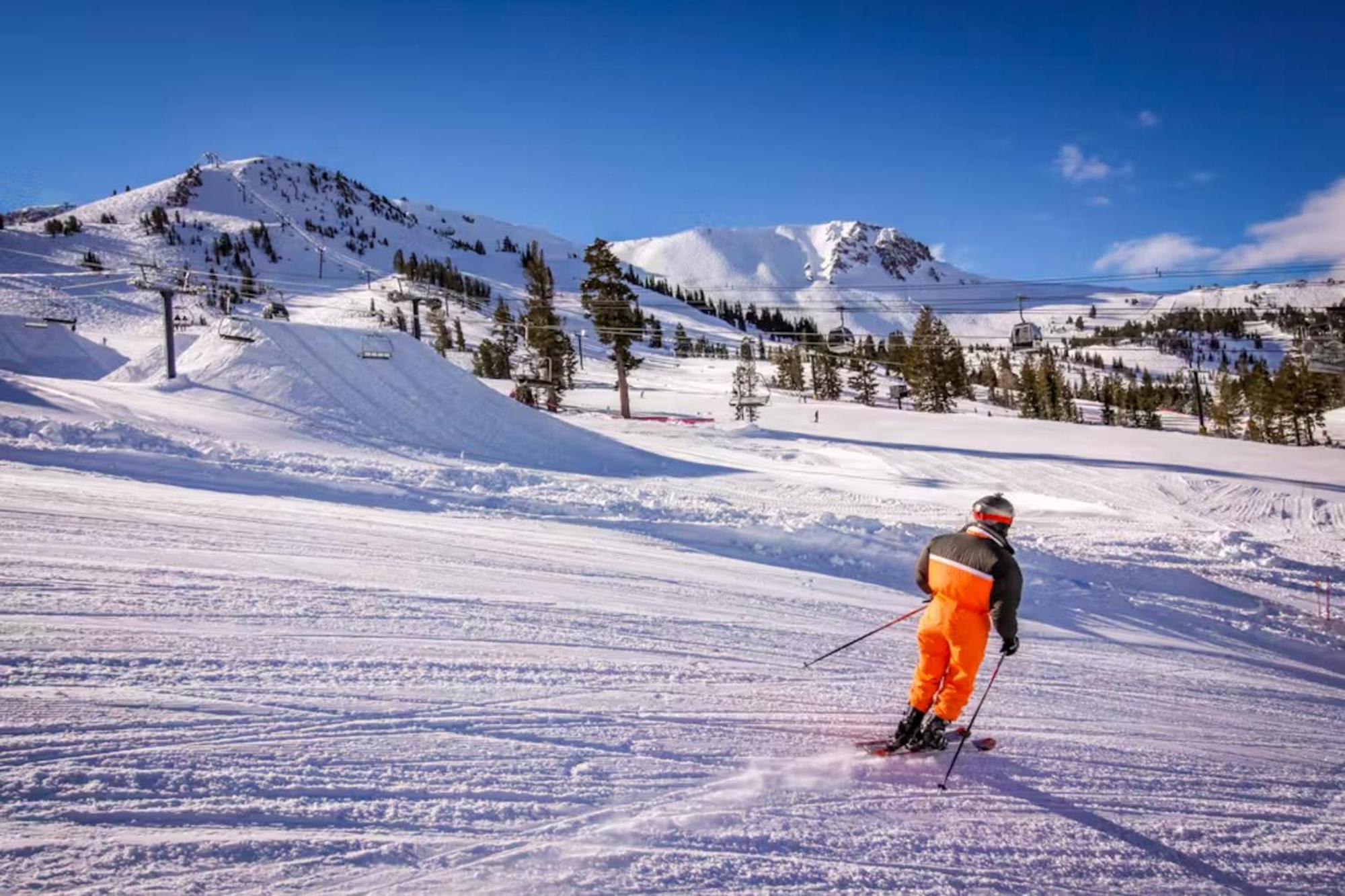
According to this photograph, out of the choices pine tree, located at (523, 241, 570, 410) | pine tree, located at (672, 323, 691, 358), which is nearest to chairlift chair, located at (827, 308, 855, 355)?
pine tree, located at (523, 241, 570, 410)

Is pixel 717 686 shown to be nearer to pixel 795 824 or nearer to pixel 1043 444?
pixel 795 824

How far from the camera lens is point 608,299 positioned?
35.2 m

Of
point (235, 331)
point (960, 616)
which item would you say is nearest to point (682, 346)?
point (235, 331)

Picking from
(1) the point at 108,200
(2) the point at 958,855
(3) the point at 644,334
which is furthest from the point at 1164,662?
(1) the point at 108,200

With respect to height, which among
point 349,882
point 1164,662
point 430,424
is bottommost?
point 1164,662

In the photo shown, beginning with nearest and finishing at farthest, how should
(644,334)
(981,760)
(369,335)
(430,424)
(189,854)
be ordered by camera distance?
(189,854) < (981,760) < (430,424) < (369,335) < (644,334)

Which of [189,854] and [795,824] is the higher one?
[189,854]

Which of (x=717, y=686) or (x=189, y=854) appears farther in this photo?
(x=717, y=686)

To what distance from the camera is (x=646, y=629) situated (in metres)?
5.96

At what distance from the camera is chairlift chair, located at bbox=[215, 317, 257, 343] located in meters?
18.9

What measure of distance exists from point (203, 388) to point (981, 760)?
2016 cm

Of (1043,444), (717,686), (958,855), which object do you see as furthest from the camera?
(1043,444)

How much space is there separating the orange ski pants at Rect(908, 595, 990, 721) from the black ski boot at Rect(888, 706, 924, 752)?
2.3 inches

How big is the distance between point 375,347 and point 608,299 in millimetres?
16966
